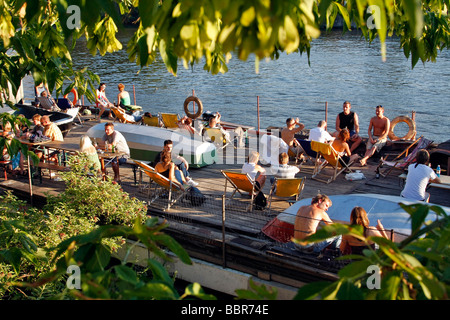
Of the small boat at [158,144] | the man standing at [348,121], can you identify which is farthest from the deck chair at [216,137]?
the man standing at [348,121]

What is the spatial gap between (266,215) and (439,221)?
20.0ft

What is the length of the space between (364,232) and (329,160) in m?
4.01

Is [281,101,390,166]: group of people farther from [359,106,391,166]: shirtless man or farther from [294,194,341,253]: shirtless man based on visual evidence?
[294,194,341,253]: shirtless man

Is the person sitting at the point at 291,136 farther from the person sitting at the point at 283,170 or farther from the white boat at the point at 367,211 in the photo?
the white boat at the point at 367,211

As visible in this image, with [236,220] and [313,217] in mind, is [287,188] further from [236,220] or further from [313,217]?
[313,217]

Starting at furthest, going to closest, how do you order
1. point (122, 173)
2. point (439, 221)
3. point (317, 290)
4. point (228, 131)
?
point (228, 131)
point (122, 173)
point (439, 221)
point (317, 290)

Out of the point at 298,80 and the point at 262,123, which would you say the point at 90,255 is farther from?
the point at 298,80

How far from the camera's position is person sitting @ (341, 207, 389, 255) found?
5.89m

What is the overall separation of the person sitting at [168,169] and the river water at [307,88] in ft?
52.2

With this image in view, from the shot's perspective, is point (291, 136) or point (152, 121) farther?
point (152, 121)

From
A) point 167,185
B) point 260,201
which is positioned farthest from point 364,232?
point 167,185

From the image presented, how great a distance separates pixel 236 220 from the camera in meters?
8.21

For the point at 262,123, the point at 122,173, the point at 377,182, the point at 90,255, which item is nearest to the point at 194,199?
the point at 122,173

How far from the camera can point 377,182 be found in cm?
990
